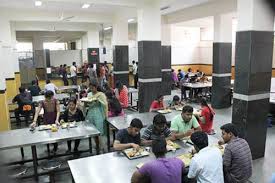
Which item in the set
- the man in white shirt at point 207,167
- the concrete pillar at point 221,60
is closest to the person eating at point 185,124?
the man in white shirt at point 207,167

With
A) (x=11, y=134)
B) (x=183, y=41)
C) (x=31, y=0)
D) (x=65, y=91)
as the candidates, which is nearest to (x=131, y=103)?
(x=65, y=91)

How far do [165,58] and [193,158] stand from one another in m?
9.19

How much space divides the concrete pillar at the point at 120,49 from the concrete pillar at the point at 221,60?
3964 millimetres

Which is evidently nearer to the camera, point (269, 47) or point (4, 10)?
point (269, 47)

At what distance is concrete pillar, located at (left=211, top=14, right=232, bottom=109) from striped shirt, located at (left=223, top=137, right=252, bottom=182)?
6.48m

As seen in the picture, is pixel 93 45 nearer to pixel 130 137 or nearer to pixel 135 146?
pixel 130 137

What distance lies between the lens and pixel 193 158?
285 cm

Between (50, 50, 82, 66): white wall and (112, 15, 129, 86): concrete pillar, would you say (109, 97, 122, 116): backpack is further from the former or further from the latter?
(50, 50, 82, 66): white wall

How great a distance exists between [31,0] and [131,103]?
5087mm

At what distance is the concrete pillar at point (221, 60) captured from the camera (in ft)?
30.3

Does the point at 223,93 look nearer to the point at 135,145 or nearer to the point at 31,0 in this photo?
the point at 135,145

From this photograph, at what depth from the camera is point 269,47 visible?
486cm

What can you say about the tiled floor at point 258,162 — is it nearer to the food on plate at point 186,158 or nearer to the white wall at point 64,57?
the food on plate at point 186,158

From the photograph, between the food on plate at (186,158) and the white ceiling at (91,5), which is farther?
the white ceiling at (91,5)
